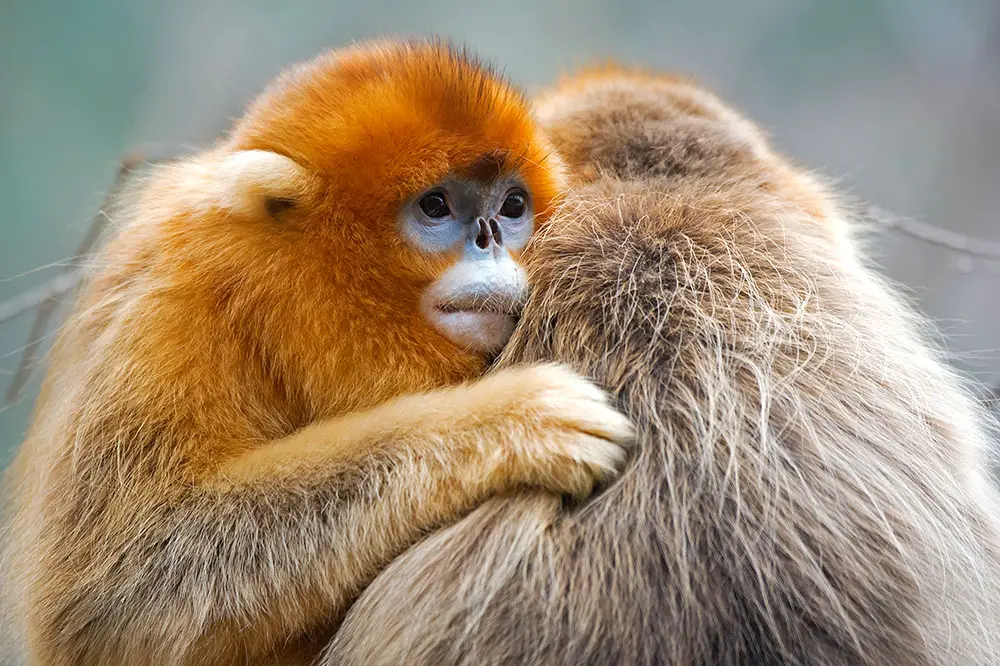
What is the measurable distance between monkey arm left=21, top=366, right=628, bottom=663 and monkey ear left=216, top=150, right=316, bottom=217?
552 mm

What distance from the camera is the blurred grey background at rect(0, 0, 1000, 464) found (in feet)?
20.4

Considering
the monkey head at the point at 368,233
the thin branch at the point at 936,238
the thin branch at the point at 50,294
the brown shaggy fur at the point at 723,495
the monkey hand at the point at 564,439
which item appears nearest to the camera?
the brown shaggy fur at the point at 723,495

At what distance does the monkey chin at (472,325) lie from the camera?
2.15 meters

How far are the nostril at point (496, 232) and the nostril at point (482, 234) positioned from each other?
0.06ft

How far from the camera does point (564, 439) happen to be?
1794 mm

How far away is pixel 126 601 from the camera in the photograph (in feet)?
6.63

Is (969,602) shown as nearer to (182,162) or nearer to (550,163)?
(550,163)

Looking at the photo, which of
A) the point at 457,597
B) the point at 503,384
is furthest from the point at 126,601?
the point at 503,384

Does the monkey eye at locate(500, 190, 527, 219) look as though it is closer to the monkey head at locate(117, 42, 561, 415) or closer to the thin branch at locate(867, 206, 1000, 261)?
the monkey head at locate(117, 42, 561, 415)

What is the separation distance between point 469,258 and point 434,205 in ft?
0.55

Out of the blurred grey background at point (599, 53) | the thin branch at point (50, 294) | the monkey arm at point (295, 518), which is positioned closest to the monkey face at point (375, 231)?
the monkey arm at point (295, 518)

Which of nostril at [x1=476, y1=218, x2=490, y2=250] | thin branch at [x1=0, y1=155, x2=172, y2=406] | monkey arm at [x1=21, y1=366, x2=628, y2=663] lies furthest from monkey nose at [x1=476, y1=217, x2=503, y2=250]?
thin branch at [x1=0, y1=155, x2=172, y2=406]

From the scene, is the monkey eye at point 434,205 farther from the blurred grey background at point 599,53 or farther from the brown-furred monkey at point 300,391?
the blurred grey background at point 599,53

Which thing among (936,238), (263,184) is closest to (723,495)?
(263,184)
